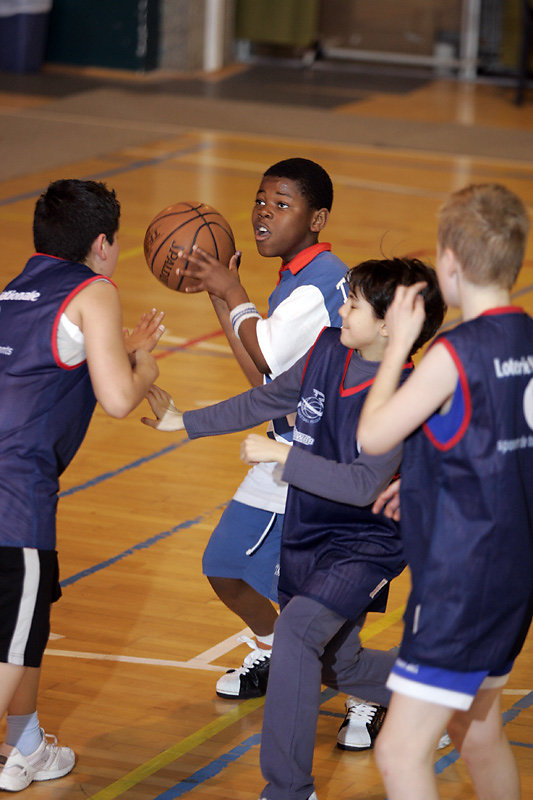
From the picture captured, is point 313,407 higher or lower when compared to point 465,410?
lower

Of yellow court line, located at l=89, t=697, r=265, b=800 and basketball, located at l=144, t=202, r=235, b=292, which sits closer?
yellow court line, located at l=89, t=697, r=265, b=800

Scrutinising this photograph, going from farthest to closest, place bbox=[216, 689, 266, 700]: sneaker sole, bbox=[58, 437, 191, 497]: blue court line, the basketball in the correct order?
bbox=[58, 437, 191, 497]: blue court line → the basketball → bbox=[216, 689, 266, 700]: sneaker sole

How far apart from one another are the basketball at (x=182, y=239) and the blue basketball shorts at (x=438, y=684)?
1.67m

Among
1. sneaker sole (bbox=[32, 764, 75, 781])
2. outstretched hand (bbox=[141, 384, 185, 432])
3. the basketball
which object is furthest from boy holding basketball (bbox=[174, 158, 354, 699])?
sneaker sole (bbox=[32, 764, 75, 781])

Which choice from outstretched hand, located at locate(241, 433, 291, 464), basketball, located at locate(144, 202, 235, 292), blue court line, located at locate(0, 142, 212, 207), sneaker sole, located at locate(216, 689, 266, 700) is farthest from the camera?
blue court line, located at locate(0, 142, 212, 207)

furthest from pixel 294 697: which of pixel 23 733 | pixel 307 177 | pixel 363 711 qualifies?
pixel 307 177

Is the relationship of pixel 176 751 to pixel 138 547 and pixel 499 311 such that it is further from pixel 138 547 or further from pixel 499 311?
pixel 499 311

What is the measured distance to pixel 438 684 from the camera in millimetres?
2580

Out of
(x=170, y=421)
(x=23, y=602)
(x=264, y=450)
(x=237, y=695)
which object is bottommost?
(x=237, y=695)

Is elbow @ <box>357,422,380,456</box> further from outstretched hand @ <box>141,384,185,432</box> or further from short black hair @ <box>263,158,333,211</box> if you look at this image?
short black hair @ <box>263,158,333,211</box>

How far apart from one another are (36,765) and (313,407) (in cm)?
118

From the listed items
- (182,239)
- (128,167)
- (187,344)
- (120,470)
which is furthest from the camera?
(128,167)

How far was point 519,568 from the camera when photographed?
260cm

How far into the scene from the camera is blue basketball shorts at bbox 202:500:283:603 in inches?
144
